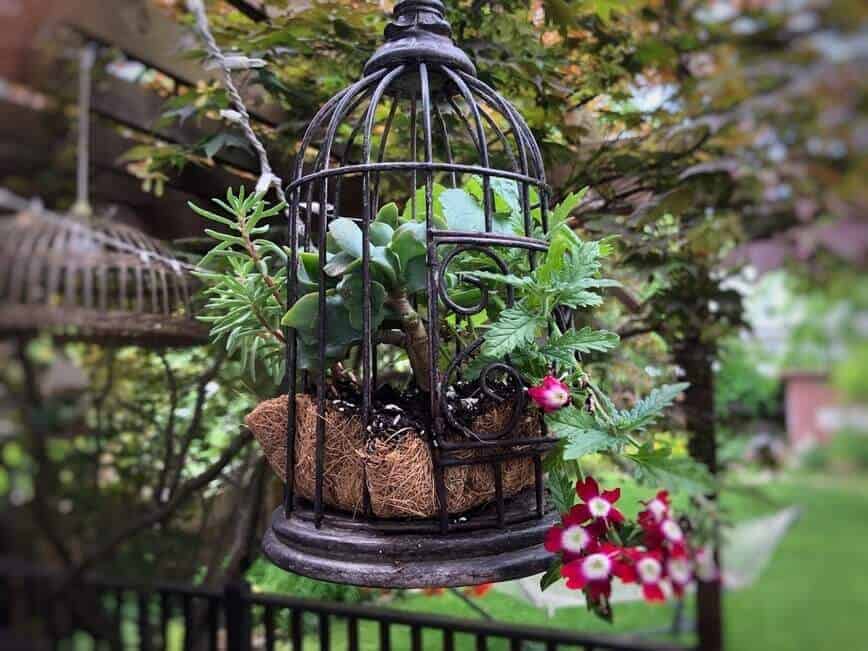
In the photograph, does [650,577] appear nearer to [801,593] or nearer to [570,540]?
[570,540]

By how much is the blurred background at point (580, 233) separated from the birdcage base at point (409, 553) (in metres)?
0.31

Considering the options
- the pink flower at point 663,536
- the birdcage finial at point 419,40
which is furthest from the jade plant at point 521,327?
the birdcage finial at point 419,40

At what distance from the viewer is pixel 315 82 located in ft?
3.36

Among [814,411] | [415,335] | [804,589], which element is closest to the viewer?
[415,335]

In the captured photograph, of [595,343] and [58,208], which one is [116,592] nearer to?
[58,208]

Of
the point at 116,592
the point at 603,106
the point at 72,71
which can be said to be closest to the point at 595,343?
the point at 603,106

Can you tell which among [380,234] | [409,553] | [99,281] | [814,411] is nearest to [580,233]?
[814,411]

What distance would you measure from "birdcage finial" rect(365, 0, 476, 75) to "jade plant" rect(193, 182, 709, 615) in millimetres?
122

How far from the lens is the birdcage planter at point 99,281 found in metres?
0.99

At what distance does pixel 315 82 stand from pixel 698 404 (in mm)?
812

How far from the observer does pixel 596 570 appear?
19.7 inches

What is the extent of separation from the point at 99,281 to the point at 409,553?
2.52ft

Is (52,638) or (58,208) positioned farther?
(52,638)

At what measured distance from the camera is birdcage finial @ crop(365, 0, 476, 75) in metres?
0.62
